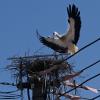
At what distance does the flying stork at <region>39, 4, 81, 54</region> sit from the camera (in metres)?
15.2

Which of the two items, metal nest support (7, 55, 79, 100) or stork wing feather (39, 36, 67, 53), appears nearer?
metal nest support (7, 55, 79, 100)

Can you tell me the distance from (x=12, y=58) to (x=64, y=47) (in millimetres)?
2140

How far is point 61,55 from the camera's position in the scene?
14070mm

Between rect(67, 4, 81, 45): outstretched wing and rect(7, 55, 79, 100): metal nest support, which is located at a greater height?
rect(67, 4, 81, 45): outstretched wing

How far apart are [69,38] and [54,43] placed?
0.45m

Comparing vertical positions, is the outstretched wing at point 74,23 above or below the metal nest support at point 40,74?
above

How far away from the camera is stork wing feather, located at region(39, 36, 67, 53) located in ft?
50.9

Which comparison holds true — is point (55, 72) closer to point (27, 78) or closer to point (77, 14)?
point (27, 78)

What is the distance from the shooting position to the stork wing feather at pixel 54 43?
15.5 m

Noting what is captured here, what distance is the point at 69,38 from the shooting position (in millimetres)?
15656

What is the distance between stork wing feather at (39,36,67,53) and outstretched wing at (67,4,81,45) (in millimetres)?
305

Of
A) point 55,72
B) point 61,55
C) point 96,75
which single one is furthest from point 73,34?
point 96,75

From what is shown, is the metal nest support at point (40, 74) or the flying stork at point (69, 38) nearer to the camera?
the metal nest support at point (40, 74)

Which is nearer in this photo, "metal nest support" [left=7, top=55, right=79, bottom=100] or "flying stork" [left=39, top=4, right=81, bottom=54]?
"metal nest support" [left=7, top=55, right=79, bottom=100]
